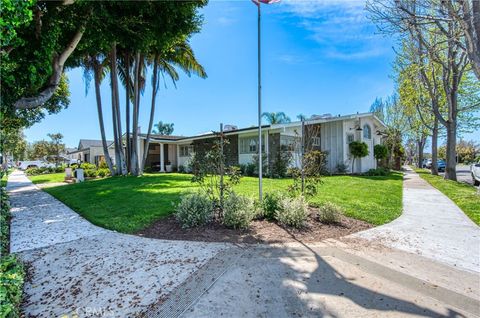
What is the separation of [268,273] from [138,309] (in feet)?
5.60

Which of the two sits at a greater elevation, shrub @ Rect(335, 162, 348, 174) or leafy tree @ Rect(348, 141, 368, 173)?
leafy tree @ Rect(348, 141, 368, 173)

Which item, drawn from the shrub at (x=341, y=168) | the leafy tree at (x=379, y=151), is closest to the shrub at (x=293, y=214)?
the shrub at (x=341, y=168)

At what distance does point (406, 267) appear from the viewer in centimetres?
389

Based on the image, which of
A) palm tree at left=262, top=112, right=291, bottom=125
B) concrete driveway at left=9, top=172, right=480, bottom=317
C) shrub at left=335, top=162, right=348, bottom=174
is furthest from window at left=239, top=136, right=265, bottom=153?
palm tree at left=262, top=112, right=291, bottom=125

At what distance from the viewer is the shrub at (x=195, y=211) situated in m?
5.74

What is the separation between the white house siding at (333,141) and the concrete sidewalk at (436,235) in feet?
38.9

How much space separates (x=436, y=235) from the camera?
5.51 metres

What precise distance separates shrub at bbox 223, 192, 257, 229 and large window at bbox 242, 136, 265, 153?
509 inches

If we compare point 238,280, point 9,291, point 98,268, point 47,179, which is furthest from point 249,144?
point 47,179

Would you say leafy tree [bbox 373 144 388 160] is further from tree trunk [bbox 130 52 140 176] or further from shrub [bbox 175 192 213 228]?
shrub [bbox 175 192 213 228]

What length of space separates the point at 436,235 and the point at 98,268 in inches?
259

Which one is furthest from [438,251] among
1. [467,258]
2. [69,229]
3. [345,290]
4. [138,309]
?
[69,229]

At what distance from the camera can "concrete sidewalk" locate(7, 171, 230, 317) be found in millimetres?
2938

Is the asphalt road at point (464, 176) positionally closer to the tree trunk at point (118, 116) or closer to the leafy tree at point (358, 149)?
the leafy tree at point (358, 149)
